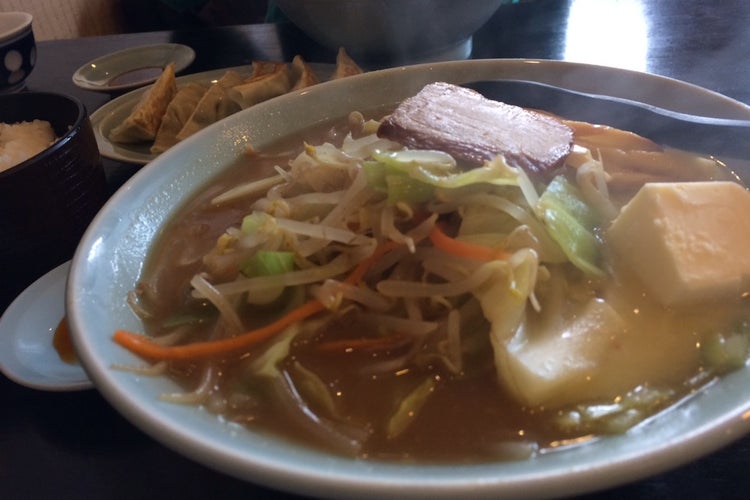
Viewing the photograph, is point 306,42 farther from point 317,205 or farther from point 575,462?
point 575,462

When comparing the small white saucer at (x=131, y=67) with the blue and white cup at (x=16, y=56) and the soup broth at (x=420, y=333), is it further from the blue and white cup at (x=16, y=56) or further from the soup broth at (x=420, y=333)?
the soup broth at (x=420, y=333)

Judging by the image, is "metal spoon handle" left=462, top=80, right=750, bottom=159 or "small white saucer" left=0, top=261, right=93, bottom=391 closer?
"small white saucer" left=0, top=261, right=93, bottom=391

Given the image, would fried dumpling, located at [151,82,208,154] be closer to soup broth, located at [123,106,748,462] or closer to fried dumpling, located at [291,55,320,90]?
fried dumpling, located at [291,55,320,90]

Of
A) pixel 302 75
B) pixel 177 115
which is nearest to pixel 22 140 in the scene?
pixel 177 115

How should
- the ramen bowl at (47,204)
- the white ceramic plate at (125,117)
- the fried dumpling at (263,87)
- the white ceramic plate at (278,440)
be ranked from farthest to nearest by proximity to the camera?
the fried dumpling at (263,87)
the white ceramic plate at (125,117)
the ramen bowl at (47,204)
the white ceramic plate at (278,440)

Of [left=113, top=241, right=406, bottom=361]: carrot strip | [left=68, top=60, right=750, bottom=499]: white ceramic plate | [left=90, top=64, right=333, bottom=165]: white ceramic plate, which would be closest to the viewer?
[left=68, top=60, right=750, bottom=499]: white ceramic plate

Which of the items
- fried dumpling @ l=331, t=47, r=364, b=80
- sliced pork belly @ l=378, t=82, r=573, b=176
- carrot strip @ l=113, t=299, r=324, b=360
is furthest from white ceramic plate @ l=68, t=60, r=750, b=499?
fried dumpling @ l=331, t=47, r=364, b=80

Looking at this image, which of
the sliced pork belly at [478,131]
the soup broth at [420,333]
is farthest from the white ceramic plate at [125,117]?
the sliced pork belly at [478,131]
